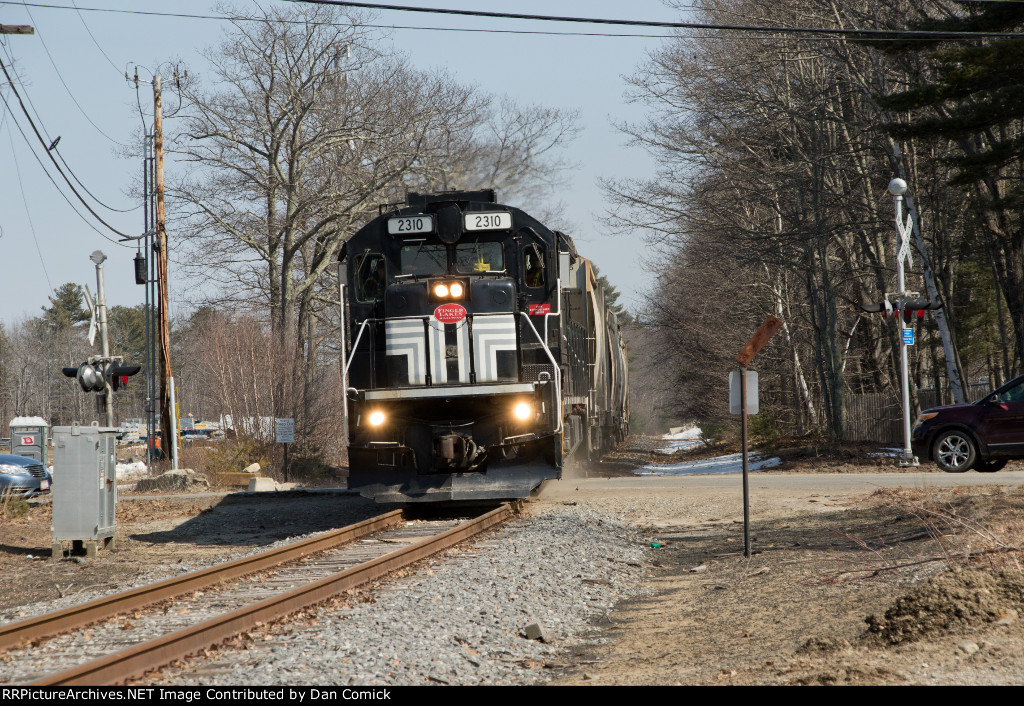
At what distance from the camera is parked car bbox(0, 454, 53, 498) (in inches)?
790

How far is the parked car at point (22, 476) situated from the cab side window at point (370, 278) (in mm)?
10589

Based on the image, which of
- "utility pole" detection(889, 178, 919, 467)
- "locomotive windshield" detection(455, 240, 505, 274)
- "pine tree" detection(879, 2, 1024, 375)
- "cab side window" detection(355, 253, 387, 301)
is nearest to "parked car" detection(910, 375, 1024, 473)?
"utility pole" detection(889, 178, 919, 467)

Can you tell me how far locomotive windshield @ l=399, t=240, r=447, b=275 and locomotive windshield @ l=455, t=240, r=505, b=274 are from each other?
8.7 inches

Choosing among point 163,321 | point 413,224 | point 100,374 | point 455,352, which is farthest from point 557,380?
point 163,321

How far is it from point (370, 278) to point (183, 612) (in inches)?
254

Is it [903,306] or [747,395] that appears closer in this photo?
[747,395]

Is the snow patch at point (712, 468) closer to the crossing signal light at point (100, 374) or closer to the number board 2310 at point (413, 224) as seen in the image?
the crossing signal light at point (100, 374)

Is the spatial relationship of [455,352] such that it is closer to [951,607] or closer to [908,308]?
[951,607]

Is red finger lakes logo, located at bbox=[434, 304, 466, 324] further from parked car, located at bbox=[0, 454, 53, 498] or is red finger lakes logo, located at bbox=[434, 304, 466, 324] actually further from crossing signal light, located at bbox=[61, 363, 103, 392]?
parked car, located at bbox=[0, 454, 53, 498]

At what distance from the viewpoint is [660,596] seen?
908 cm

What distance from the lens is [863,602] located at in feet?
23.7

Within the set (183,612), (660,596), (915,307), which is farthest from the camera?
(915,307)

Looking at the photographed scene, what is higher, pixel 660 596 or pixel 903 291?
pixel 903 291
